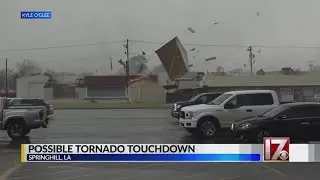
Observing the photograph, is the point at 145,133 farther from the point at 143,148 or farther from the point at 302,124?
the point at 143,148

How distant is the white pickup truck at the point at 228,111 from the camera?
56.7 feet

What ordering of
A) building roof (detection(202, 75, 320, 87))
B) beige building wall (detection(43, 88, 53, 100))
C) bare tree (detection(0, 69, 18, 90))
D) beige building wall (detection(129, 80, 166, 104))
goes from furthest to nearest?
beige building wall (detection(129, 80, 166, 104)) → building roof (detection(202, 75, 320, 87)) → bare tree (detection(0, 69, 18, 90)) → beige building wall (detection(43, 88, 53, 100))

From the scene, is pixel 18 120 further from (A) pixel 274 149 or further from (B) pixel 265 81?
(B) pixel 265 81

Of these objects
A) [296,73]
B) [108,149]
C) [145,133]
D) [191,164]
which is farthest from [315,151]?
[296,73]

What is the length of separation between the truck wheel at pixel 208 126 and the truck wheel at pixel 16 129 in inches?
273

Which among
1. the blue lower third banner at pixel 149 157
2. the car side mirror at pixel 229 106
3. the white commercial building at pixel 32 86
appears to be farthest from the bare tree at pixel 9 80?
the blue lower third banner at pixel 149 157

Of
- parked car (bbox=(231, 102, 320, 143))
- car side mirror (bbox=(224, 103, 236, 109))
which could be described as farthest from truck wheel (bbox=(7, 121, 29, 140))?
parked car (bbox=(231, 102, 320, 143))

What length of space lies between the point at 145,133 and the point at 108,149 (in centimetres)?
1019

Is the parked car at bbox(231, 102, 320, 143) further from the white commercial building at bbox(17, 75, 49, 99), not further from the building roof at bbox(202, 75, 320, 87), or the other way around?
the building roof at bbox(202, 75, 320, 87)

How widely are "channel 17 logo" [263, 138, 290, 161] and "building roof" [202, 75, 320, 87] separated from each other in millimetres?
41316

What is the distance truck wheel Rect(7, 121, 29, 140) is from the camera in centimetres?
1755

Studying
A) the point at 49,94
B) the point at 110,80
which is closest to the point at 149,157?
the point at 49,94

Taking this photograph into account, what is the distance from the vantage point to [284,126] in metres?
14.0

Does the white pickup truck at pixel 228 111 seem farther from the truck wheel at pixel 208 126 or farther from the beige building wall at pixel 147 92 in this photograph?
the beige building wall at pixel 147 92
